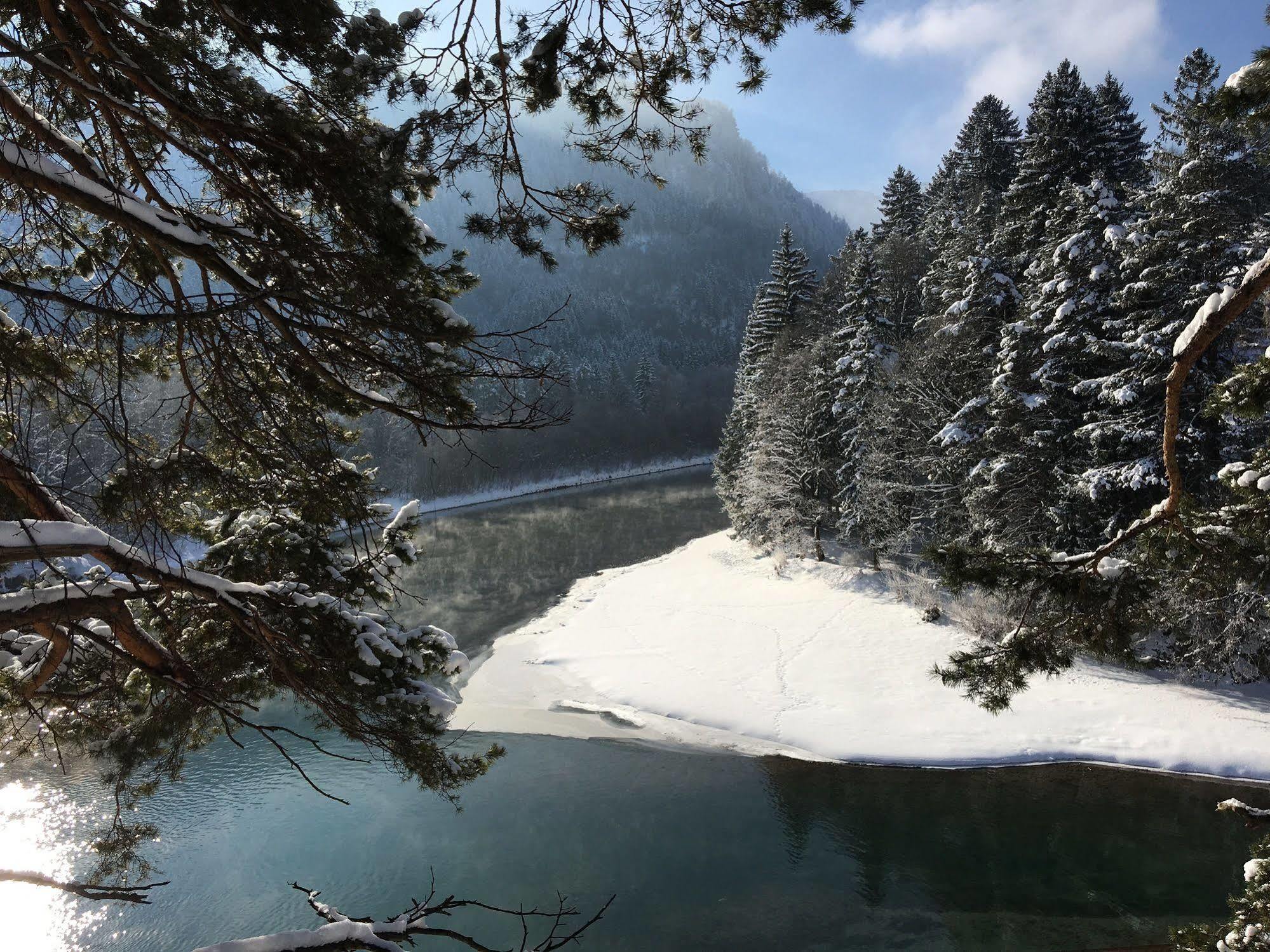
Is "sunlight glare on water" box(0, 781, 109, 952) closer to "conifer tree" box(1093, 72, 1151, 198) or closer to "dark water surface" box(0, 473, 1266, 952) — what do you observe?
"dark water surface" box(0, 473, 1266, 952)

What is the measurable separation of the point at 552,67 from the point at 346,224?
1.43m

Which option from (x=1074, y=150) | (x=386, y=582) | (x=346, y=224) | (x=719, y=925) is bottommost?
(x=719, y=925)

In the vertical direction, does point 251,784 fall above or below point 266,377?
below

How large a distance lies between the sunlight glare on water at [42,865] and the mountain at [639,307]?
84.0 feet

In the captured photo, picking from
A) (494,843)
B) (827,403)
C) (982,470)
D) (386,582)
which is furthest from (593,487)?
(386,582)

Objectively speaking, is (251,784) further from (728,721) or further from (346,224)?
(346,224)

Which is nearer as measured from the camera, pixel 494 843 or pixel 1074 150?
pixel 494 843

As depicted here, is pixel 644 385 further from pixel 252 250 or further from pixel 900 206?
pixel 252 250

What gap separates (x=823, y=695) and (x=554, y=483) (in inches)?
1685

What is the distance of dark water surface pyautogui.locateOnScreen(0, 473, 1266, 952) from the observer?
860cm

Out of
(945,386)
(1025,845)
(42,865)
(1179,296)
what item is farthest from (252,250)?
(945,386)

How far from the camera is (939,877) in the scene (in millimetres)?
9273

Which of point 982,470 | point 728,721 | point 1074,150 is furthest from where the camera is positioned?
point 1074,150

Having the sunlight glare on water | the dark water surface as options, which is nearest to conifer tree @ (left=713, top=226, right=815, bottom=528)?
the dark water surface
